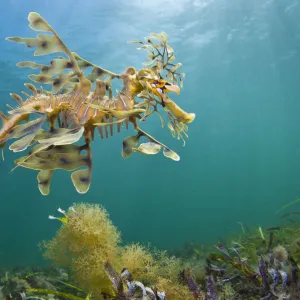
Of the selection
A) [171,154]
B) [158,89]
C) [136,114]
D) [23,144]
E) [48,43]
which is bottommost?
[171,154]

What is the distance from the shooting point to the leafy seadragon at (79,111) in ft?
5.22

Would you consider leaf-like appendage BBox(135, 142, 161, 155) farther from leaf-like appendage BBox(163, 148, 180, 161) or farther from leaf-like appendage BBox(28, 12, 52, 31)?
leaf-like appendage BBox(28, 12, 52, 31)

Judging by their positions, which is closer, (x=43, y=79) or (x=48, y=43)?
(x=48, y=43)

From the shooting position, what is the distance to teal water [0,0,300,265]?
15.1 m

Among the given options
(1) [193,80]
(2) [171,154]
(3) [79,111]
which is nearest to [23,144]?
(3) [79,111]

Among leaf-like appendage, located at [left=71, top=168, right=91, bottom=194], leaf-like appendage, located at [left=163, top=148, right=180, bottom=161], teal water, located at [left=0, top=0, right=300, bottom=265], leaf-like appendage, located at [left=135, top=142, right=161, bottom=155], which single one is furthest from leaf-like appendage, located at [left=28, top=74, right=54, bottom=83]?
teal water, located at [left=0, top=0, right=300, bottom=265]

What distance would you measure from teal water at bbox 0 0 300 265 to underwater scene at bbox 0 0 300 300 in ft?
0.37

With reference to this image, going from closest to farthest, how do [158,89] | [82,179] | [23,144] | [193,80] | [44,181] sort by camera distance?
[23,144] < [158,89] < [82,179] < [44,181] < [193,80]

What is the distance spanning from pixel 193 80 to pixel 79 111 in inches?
1046

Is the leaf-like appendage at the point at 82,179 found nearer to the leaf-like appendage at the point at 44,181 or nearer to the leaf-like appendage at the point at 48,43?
the leaf-like appendage at the point at 44,181

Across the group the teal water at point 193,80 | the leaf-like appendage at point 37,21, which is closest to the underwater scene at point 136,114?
the leaf-like appendage at point 37,21

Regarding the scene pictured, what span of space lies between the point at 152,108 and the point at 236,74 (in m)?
A: 27.9

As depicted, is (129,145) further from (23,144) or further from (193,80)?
(193,80)

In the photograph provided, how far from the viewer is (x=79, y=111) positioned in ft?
5.55
